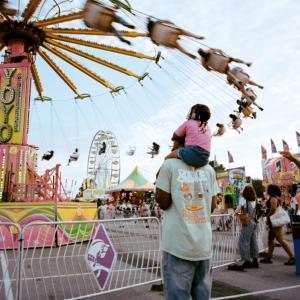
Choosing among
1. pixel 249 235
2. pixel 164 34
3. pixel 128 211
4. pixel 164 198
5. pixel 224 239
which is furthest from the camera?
pixel 128 211

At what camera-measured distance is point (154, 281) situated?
5.77 metres

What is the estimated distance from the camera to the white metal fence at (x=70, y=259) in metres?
4.73

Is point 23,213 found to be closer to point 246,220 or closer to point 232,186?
point 246,220

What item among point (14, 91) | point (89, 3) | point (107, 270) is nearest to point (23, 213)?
point (14, 91)

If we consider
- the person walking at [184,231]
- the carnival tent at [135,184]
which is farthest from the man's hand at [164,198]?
the carnival tent at [135,184]

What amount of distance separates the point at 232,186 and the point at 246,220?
25192 mm

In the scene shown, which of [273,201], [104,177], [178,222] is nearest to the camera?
[178,222]

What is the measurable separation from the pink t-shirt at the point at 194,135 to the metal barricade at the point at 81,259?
2.45 meters

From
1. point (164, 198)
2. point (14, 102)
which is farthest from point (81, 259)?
point (14, 102)

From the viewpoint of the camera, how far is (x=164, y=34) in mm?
4039

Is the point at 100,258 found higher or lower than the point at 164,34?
lower

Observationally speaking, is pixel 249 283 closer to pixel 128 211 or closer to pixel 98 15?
pixel 98 15

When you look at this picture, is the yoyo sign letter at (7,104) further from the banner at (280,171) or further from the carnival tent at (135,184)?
the banner at (280,171)

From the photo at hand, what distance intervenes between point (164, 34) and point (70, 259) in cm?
321
